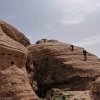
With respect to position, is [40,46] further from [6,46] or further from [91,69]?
[6,46]

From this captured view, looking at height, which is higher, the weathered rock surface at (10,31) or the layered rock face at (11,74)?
the weathered rock surface at (10,31)

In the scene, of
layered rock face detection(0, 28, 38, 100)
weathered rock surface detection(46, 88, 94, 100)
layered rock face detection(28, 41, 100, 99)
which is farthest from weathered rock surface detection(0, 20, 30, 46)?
layered rock face detection(28, 41, 100, 99)

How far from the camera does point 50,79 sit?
41.1 meters

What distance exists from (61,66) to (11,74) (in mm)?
22077

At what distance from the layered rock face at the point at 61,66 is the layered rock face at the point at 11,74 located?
19.6 m

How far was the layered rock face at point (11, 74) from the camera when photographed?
1866cm

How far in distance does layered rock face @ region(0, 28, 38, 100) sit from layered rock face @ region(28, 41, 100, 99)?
1961cm

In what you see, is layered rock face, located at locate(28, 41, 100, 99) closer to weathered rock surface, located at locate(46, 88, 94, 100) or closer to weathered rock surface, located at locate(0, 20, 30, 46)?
weathered rock surface, located at locate(46, 88, 94, 100)

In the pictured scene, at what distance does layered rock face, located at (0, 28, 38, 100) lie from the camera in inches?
734

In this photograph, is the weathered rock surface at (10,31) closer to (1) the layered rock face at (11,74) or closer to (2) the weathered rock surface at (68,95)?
(1) the layered rock face at (11,74)

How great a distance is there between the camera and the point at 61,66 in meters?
40.9

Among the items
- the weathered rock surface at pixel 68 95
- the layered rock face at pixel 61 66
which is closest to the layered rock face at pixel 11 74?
the weathered rock surface at pixel 68 95

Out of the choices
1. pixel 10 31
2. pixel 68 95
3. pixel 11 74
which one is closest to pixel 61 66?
pixel 68 95

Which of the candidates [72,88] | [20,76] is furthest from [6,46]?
[72,88]
